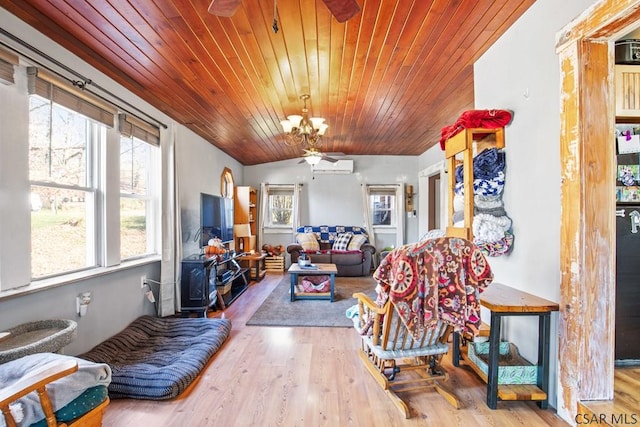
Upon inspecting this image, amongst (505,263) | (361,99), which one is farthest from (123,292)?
(505,263)

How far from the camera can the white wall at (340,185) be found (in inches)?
271

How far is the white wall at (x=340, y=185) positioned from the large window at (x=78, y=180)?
12.7 ft

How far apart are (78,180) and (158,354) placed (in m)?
1.59

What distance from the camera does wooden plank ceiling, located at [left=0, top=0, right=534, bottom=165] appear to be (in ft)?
5.98

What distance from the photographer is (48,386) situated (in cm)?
136

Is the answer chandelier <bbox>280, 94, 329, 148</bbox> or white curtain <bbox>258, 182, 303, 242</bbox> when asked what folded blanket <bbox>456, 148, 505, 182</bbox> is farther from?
white curtain <bbox>258, 182, 303, 242</bbox>

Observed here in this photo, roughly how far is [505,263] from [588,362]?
0.81 m

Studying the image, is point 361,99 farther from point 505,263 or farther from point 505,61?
point 505,263

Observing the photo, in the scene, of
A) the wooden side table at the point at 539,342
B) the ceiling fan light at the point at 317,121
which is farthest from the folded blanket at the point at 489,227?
the ceiling fan light at the point at 317,121

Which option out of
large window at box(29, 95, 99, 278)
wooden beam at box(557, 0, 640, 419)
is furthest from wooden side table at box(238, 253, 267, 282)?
wooden beam at box(557, 0, 640, 419)

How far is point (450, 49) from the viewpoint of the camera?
2340 mm

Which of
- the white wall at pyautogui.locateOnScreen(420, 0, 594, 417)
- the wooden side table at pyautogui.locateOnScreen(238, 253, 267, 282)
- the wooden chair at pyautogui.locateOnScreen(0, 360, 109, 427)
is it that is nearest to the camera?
the wooden chair at pyautogui.locateOnScreen(0, 360, 109, 427)

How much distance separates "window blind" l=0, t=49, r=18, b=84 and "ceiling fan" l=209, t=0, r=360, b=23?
140 cm

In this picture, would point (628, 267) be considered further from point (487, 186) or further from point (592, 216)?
point (487, 186)
